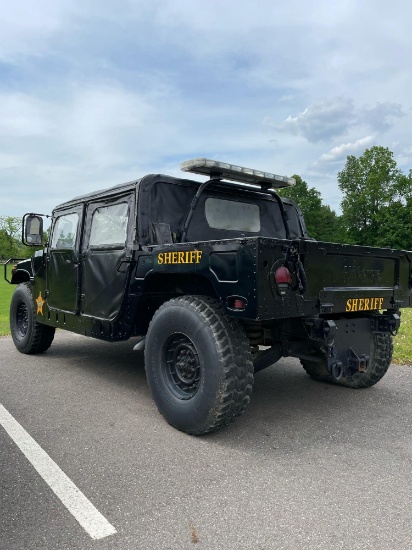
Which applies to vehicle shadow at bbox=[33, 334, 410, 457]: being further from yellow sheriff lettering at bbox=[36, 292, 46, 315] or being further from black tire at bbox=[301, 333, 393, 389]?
yellow sheriff lettering at bbox=[36, 292, 46, 315]

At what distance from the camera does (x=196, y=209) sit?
187 inches

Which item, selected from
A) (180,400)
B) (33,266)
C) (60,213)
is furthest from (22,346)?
(180,400)

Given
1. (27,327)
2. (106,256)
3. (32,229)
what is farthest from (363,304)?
(27,327)

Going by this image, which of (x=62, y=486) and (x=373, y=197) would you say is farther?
(x=373, y=197)

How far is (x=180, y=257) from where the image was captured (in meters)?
3.73

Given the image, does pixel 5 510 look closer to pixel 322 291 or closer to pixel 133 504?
pixel 133 504

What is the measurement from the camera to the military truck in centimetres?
338

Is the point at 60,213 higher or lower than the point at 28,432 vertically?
higher

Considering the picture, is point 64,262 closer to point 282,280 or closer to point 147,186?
point 147,186

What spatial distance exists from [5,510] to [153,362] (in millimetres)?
1631

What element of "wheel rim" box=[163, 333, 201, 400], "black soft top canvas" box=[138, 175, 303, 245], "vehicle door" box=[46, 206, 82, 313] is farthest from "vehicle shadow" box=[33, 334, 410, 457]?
"black soft top canvas" box=[138, 175, 303, 245]

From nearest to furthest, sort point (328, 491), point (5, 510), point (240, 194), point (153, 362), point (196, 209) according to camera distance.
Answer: point (5, 510), point (328, 491), point (153, 362), point (196, 209), point (240, 194)

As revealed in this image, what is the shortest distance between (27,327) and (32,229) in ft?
5.10

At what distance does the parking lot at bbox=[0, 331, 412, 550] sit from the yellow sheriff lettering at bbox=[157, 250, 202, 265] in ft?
4.36
